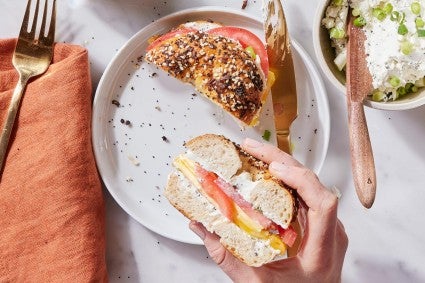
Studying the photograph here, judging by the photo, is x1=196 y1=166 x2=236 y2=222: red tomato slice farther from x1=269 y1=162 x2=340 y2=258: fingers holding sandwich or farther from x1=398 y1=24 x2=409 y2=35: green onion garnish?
x1=398 y1=24 x2=409 y2=35: green onion garnish

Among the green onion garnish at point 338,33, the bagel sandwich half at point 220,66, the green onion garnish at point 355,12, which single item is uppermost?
the green onion garnish at point 355,12

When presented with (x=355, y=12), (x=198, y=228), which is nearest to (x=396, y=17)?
(x=355, y=12)

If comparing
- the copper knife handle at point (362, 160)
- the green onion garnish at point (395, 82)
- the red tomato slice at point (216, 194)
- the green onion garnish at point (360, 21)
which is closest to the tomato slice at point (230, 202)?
the red tomato slice at point (216, 194)

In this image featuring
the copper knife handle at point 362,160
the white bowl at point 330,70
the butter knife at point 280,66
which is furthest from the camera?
the butter knife at point 280,66

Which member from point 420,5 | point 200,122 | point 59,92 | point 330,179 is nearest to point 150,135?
point 200,122

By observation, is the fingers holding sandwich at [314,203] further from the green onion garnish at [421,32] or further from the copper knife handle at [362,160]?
the green onion garnish at [421,32]

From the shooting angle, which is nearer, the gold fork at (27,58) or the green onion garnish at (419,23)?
the green onion garnish at (419,23)

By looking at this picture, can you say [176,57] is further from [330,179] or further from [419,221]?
[419,221]

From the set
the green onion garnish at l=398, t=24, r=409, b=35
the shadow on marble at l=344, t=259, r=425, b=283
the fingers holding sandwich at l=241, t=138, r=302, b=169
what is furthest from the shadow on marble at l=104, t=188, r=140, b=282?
the green onion garnish at l=398, t=24, r=409, b=35
